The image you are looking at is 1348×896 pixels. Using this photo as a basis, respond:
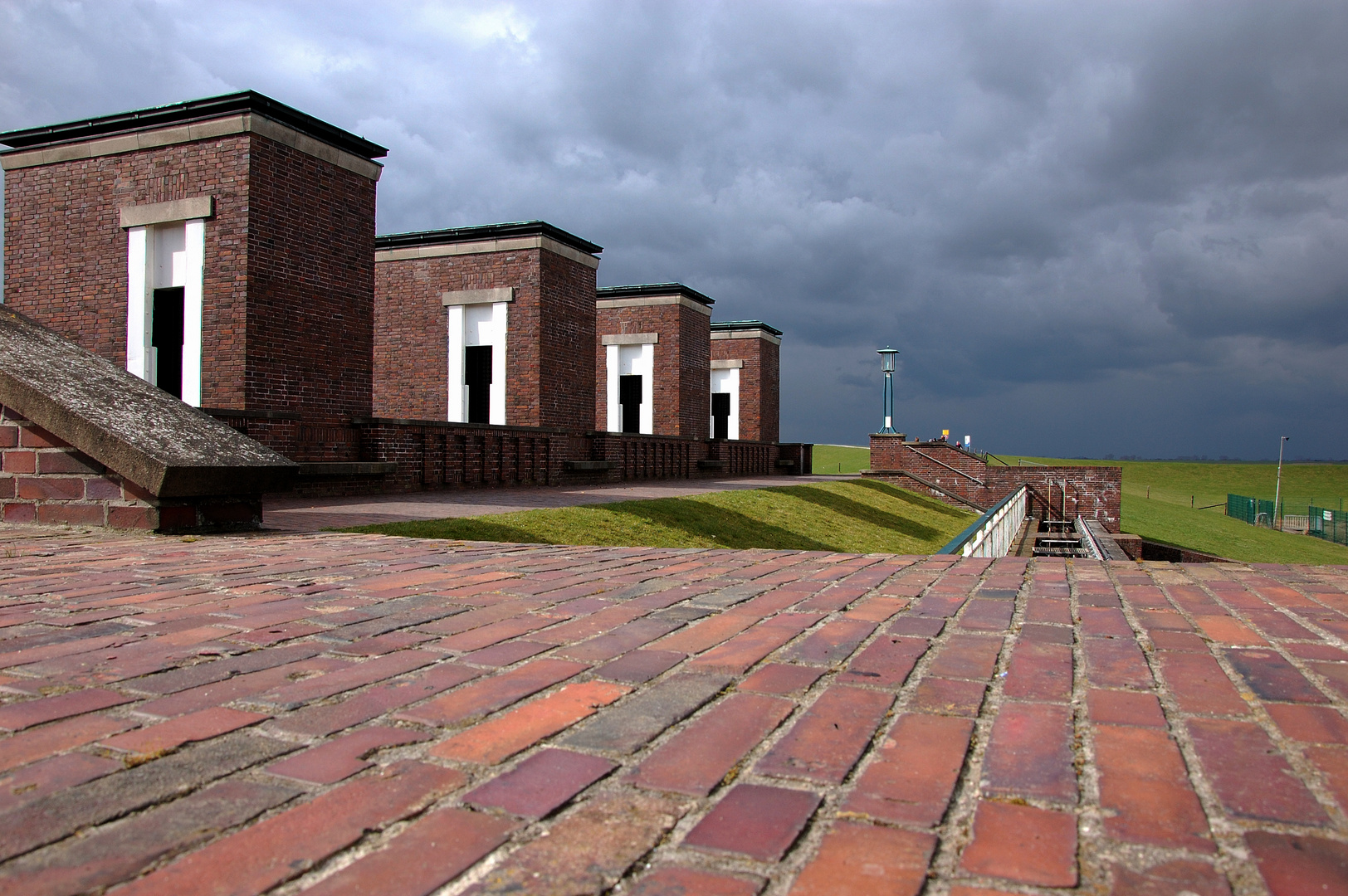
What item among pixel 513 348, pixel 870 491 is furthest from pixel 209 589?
pixel 870 491

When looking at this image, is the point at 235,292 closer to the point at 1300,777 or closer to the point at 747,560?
the point at 747,560

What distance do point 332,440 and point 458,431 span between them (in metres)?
2.49

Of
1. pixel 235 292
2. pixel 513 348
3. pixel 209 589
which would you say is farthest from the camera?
pixel 513 348

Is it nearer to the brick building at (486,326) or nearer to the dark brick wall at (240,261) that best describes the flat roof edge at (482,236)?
the brick building at (486,326)

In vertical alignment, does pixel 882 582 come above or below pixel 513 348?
below

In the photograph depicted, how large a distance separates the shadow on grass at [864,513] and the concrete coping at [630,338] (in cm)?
1024

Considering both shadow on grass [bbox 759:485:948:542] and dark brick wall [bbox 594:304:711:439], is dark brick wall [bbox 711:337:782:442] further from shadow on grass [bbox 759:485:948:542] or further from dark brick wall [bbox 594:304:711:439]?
shadow on grass [bbox 759:485:948:542]

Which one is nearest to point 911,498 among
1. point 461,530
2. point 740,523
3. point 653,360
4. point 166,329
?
point 653,360

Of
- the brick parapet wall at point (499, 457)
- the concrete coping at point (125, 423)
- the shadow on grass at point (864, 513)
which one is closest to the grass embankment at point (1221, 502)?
the shadow on grass at point (864, 513)

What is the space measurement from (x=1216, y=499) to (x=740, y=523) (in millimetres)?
71505

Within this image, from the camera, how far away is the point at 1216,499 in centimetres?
7094

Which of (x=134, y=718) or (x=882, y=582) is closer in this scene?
(x=134, y=718)

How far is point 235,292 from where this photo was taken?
43.7 feet

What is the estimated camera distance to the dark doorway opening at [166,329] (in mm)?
14516
